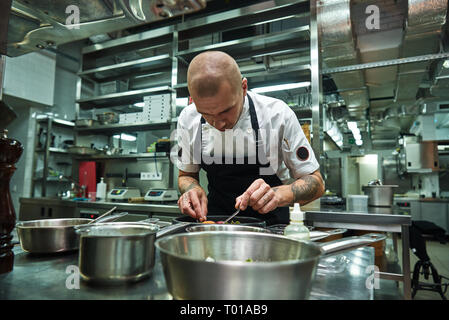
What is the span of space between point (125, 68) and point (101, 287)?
14.5 feet

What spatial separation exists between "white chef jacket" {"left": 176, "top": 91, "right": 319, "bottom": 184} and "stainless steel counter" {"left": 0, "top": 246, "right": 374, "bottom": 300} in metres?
0.82

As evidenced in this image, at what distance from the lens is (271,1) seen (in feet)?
10.3

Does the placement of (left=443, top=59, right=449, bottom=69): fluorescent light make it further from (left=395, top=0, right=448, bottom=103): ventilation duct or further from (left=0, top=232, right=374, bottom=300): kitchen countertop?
(left=0, top=232, right=374, bottom=300): kitchen countertop

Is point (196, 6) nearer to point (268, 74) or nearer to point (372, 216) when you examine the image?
point (372, 216)

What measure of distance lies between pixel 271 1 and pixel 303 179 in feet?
8.31

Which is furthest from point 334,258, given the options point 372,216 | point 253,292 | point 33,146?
point 33,146

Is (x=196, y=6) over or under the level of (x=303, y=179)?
over

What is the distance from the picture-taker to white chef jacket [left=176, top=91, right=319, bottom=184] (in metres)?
1.49

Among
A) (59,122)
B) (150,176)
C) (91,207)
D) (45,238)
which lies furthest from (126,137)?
(45,238)

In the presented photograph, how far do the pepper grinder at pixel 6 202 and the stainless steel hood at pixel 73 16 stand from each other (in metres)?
0.51

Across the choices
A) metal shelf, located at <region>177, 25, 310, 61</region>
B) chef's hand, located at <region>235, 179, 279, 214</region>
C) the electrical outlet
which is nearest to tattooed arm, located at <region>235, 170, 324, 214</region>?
chef's hand, located at <region>235, 179, 279, 214</region>

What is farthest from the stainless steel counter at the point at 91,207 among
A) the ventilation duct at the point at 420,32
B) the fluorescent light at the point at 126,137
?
the ventilation duct at the point at 420,32
